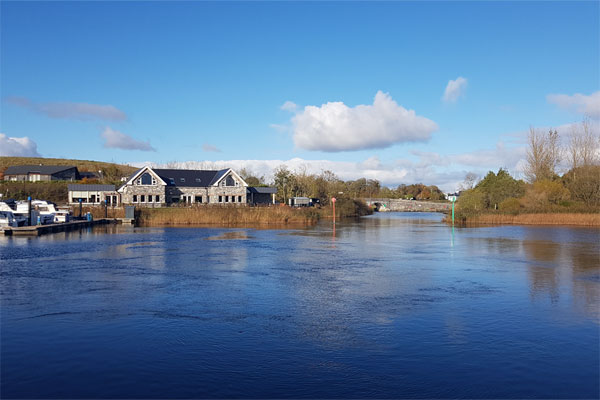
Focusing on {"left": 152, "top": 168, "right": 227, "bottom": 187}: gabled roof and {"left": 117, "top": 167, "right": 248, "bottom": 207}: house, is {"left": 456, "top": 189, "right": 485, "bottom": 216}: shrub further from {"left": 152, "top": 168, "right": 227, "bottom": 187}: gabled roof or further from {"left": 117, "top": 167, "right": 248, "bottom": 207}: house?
{"left": 152, "top": 168, "right": 227, "bottom": 187}: gabled roof

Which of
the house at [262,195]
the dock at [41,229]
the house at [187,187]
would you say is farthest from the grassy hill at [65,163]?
the dock at [41,229]

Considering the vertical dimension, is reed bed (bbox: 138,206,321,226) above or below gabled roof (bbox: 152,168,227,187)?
below

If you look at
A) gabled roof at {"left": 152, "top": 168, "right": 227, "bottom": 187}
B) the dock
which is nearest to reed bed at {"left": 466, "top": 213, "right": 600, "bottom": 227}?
gabled roof at {"left": 152, "top": 168, "right": 227, "bottom": 187}

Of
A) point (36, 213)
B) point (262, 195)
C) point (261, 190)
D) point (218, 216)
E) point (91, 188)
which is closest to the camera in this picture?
point (36, 213)

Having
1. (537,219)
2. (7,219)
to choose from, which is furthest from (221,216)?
(537,219)

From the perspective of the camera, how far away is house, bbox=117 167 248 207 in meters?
51.4

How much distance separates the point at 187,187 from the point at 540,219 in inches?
1372

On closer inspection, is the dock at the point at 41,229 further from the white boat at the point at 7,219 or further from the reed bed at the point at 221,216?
the reed bed at the point at 221,216

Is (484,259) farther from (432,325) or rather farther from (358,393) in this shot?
(358,393)

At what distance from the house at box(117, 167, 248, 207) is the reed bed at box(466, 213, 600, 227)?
81.2ft

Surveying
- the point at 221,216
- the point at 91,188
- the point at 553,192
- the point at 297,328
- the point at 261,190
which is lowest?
the point at 297,328

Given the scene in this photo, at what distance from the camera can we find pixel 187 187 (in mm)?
54531

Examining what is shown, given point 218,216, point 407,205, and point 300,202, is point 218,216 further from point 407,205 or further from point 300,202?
point 407,205

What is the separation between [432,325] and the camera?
945cm
